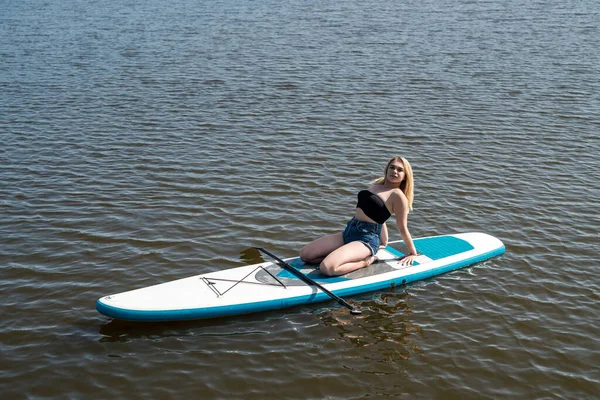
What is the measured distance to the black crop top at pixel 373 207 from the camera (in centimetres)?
873

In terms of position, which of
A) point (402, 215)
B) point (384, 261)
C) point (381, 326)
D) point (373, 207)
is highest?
point (373, 207)

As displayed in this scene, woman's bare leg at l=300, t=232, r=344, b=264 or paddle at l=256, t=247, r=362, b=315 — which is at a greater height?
woman's bare leg at l=300, t=232, r=344, b=264

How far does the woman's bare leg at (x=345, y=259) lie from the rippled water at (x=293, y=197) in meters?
0.42

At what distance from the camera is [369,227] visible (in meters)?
8.88

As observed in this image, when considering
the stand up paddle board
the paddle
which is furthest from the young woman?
the paddle

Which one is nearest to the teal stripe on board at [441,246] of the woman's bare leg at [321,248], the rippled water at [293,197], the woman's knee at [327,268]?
the rippled water at [293,197]

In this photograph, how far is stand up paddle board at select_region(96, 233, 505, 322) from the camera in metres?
7.86

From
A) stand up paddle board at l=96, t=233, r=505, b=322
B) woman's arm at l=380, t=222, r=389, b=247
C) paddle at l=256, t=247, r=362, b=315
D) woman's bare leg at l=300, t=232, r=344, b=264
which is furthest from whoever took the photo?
woman's arm at l=380, t=222, r=389, b=247

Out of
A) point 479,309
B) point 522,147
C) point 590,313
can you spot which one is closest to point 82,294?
point 479,309

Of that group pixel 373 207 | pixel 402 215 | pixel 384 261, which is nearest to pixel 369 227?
pixel 373 207

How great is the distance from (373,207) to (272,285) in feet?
5.38

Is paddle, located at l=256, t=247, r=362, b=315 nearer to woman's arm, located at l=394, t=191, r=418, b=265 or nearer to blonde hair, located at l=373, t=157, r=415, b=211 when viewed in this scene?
woman's arm, located at l=394, t=191, r=418, b=265

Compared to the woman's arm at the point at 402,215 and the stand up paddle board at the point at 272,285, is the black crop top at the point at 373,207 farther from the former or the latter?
the stand up paddle board at the point at 272,285

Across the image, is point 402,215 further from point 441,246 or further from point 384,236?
point 441,246
